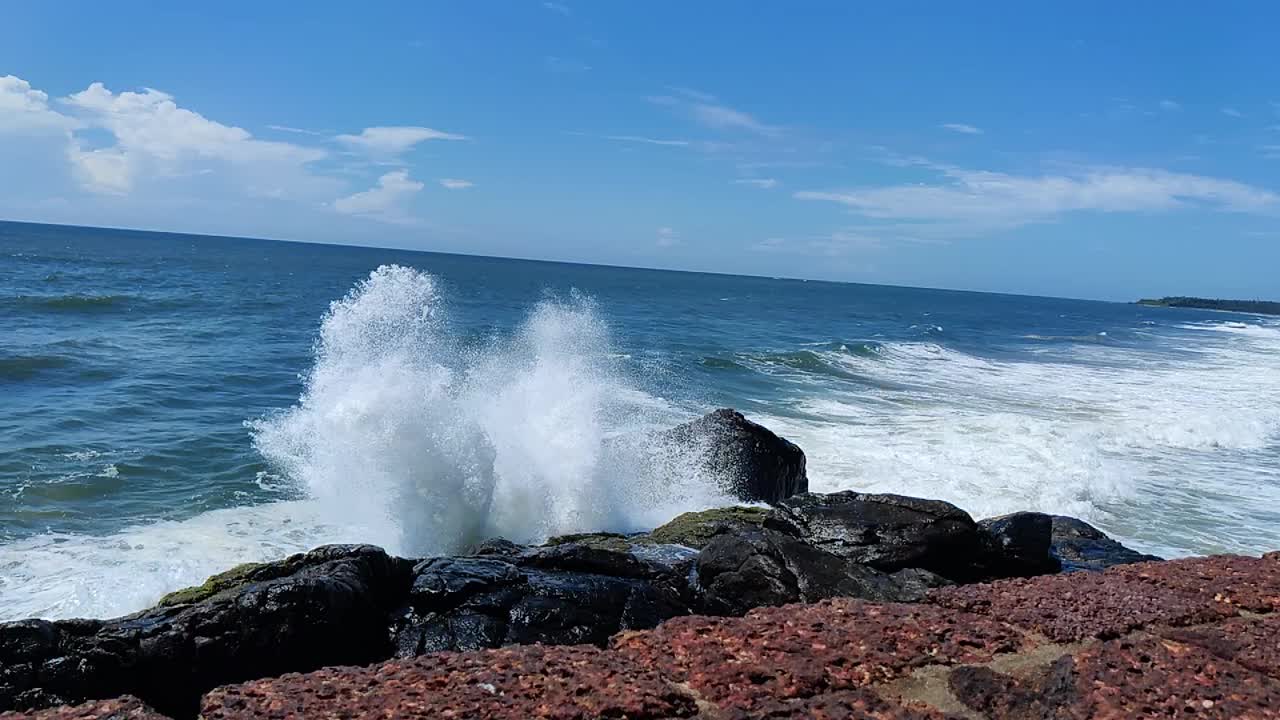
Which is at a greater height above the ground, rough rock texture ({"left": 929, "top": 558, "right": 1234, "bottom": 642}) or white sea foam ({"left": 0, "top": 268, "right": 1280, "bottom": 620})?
rough rock texture ({"left": 929, "top": 558, "right": 1234, "bottom": 642})

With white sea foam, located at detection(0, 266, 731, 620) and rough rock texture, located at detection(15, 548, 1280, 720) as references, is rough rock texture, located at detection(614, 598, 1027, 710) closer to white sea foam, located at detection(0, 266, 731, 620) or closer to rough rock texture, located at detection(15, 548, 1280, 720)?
rough rock texture, located at detection(15, 548, 1280, 720)

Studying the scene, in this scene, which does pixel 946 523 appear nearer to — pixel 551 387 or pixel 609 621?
pixel 609 621

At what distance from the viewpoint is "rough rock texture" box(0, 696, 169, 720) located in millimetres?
3051

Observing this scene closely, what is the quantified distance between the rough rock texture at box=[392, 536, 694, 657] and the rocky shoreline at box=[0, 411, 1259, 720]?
0.02 metres

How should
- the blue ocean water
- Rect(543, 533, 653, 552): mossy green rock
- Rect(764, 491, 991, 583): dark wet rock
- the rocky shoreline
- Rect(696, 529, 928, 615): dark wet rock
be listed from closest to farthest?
the rocky shoreline < Rect(696, 529, 928, 615): dark wet rock < Rect(764, 491, 991, 583): dark wet rock < Rect(543, 533, 653, 552): mossy green rock < the blue ocean water

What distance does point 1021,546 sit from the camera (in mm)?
8789

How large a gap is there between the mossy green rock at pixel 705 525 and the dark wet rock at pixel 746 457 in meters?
2.82

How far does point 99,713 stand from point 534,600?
3235mm

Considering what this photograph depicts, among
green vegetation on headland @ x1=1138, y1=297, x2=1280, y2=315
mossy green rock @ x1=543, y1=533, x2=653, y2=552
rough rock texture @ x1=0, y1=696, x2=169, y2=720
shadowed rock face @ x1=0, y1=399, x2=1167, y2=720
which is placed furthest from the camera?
green vegetation on headland @ x1=1138, y1=297, x2=1280, y2=315

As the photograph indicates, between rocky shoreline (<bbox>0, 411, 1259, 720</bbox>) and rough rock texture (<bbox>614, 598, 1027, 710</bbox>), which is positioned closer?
rocky shoreline (<bbox>0, 411, 1259, 720</bbox>)

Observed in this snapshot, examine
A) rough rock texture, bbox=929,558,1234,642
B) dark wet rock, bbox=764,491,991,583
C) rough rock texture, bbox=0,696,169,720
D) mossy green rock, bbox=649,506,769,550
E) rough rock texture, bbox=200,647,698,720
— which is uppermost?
rough rock texture, bbox=929,558,1234,642

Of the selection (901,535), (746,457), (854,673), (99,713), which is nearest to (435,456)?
(746,457)

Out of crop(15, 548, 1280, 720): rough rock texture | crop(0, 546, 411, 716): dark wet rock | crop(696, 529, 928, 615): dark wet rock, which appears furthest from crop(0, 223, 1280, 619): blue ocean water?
crop(15, 548, 1280, 720): rough rock texture

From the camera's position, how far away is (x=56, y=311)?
112ft
